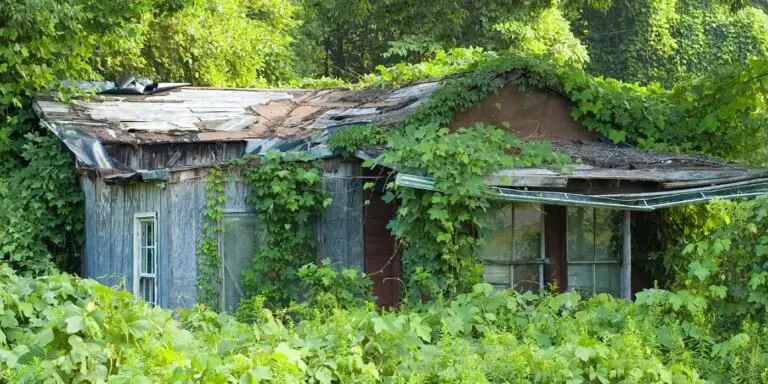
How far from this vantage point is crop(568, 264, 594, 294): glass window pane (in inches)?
535

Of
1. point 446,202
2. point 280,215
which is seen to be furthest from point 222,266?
point 446,202

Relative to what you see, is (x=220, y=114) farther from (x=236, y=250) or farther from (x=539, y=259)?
(x=539, y=259)

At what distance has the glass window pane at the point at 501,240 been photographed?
42.1ft

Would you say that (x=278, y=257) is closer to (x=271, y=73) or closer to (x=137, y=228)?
(x=137, y=228)

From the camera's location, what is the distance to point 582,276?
44.8 ft

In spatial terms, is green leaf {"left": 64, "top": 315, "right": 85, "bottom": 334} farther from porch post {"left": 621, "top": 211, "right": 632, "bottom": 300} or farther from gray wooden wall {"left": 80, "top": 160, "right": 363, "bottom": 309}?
porch post {"left": 621, "top": 211, "right": 632, "bottom": 300}

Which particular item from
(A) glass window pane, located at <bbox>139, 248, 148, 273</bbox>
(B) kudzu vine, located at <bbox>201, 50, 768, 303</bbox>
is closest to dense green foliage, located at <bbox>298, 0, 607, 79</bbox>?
(B) kudzu vine, located at <bbox>201, 50, 768, 303</bbox>

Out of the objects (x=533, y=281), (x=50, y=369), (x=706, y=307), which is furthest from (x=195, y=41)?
(x=50, y=369)

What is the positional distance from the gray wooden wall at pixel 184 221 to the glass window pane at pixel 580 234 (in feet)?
9.33

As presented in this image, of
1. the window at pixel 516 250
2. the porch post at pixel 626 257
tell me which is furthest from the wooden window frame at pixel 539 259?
the porch post at pixel 626 257

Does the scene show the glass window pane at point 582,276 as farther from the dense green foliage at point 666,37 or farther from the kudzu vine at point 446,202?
the dense green foliage at point 666,37

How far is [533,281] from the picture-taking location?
13133 mm

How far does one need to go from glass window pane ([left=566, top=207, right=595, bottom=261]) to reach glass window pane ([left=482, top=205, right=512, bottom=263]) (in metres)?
1.05

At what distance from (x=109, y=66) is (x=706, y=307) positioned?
17250 millimetres
